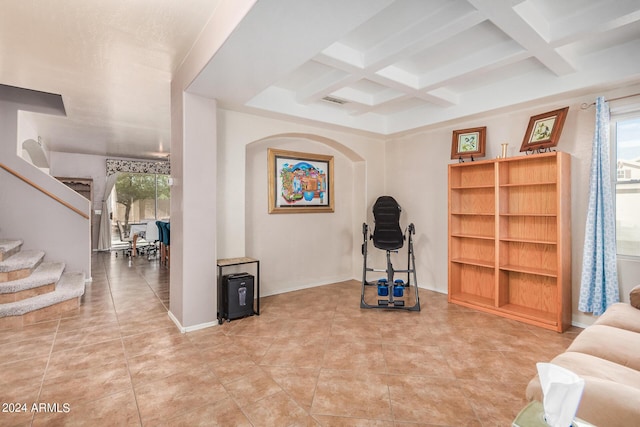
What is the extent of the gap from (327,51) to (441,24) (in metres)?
0.94

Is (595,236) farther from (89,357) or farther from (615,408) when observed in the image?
(89,357)

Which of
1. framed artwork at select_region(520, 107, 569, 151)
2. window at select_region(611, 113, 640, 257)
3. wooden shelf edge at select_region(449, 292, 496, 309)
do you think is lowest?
wooden shelf edge at select_region(449, 292, 496, 309)

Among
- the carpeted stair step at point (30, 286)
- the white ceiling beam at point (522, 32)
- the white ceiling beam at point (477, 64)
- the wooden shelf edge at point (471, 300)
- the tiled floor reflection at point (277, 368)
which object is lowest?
the tiled floor reflection at point (277, 368)

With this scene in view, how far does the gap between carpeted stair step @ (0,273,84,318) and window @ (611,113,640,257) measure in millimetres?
6032

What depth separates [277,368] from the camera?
2.52 m

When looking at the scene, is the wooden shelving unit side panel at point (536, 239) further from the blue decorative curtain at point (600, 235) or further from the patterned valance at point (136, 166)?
the patterned valance at point (136, 166)

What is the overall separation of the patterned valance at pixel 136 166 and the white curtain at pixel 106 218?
6.7 inches

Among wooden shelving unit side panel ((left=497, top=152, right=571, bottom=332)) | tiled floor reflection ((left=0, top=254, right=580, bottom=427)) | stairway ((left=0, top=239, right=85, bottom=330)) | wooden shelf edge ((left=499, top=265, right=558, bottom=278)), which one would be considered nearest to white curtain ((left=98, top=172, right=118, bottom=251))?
stairway ((left=0, top=239, right=85, bottom=330))

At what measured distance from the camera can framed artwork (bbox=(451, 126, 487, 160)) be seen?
4.09 metres

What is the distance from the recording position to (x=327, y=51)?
2.84 m

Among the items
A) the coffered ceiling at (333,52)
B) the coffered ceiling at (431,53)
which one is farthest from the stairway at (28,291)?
the coffered ceiling at (431,53)

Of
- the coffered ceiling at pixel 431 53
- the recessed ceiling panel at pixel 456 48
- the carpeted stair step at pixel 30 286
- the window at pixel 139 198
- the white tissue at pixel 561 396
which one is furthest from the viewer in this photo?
the window at pixel 139 198

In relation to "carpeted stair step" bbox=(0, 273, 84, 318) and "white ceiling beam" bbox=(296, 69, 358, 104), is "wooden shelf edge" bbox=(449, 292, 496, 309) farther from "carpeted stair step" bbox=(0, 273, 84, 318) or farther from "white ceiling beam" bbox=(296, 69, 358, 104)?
"carpeted stair step" bbox=(0, 273, 84, 318)

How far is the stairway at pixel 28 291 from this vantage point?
341cm
